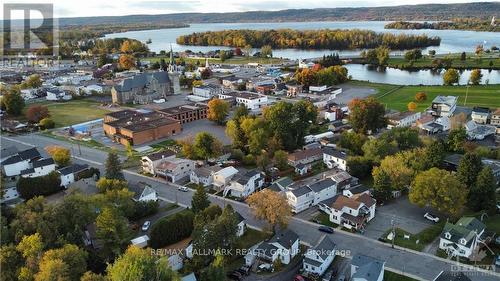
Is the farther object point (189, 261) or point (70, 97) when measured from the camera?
point (70, 97)

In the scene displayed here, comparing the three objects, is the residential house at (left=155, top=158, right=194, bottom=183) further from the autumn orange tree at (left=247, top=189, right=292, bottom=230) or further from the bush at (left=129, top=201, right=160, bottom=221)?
the autumn orange tree at (left=247, top=189, right=292, bottom=230)

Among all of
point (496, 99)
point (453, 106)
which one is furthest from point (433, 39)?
point (453, 106)

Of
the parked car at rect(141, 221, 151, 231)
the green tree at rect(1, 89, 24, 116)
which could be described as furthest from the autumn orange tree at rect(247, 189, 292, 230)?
the green tree at rect(1, 89, 24, 116)

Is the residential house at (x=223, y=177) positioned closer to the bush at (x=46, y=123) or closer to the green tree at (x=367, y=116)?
the green tree at (x=367, y=116)

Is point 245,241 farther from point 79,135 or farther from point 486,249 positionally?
point 79,135

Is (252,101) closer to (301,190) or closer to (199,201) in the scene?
(301,190)

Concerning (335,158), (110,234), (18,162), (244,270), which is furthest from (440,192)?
(18,162)
